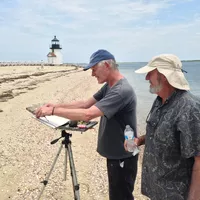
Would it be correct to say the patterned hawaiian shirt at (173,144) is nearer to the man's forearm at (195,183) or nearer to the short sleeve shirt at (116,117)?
the man's forearm at (195,183)

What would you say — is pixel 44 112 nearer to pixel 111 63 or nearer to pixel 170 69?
pixel 111 63

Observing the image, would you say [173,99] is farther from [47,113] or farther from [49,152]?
[49,152]

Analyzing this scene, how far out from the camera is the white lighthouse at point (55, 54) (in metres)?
101

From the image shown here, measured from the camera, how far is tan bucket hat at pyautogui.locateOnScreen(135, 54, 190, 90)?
232 centimetres

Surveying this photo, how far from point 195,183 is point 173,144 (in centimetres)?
37

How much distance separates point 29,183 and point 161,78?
3.99 meters

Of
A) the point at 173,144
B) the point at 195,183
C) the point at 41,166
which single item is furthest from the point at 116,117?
the point at 41,166

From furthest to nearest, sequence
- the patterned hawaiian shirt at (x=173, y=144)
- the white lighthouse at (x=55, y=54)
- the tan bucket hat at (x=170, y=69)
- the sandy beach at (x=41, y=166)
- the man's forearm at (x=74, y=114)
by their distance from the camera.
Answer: the white lighthouse at (x=55, y=54) < the sandy beach at (x=41, y=166) < the man's forearm at (x=74, y=114) < the tan bucket hat at (x=170, y=69) < the patterned hawaiian shirt at (x=173, y=144)

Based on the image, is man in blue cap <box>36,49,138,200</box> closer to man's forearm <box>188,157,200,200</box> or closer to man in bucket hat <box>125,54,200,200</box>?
man in bucket hat <box>125,54,200,200</box>

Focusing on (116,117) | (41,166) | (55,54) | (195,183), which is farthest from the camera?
(55,54)

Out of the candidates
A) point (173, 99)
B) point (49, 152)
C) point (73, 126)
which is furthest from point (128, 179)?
point (49, 152)

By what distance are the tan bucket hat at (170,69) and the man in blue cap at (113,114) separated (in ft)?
2.02

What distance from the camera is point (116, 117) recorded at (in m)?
3.19

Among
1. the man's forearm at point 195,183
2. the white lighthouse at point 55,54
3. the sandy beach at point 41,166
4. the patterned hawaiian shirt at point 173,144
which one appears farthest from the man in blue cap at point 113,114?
the white lighthouse at point 55,54
